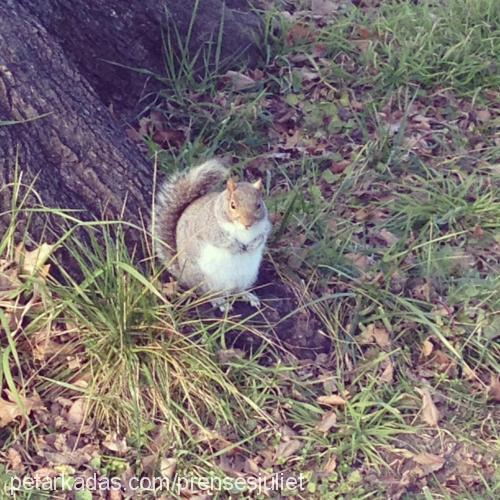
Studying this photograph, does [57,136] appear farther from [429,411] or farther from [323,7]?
[323,7]

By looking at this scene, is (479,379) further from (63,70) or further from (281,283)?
(63,70)

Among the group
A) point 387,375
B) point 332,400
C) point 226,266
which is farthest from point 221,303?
point 387,375

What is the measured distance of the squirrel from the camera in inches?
133

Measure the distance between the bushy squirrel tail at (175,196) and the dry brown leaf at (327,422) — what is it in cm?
80

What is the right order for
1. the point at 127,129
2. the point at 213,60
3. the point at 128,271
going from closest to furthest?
the point at 128,271 → the point at 127,129 → the point at 213,60

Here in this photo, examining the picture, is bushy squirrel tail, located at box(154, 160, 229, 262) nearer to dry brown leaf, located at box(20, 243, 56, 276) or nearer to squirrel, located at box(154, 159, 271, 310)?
squirrel, located at box(154, 159, 271, 310)

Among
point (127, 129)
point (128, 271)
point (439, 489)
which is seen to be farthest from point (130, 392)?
point (127, 129)

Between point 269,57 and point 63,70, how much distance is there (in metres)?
1.60

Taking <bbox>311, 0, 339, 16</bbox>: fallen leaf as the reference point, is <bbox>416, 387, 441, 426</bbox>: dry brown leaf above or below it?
below

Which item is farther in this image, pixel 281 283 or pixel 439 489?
pixel 281 283

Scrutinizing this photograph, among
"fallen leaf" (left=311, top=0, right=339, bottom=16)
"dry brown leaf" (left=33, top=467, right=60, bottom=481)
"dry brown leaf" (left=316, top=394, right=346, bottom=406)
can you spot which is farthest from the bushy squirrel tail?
"fallen leaf" (left=311, top=0, right=339, bottom=16)

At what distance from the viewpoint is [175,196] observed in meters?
3.58

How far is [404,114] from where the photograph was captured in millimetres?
4594

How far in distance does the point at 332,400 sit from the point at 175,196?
938 mm
